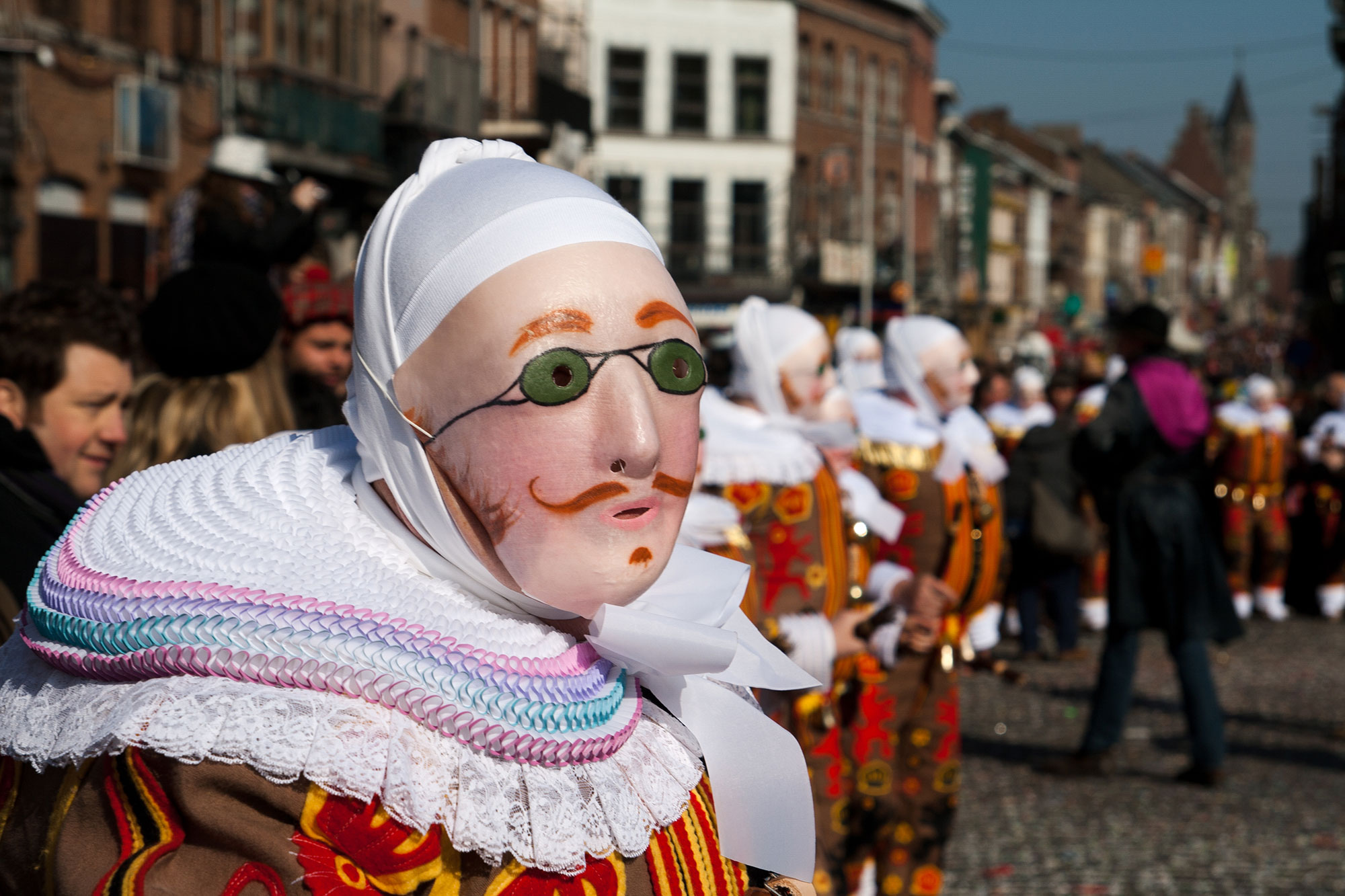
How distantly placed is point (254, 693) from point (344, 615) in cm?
12

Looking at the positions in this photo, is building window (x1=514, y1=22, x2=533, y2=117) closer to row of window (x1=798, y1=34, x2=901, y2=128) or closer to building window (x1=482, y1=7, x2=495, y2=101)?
building window (x1=482, y1=7, x2=495, y2=101)

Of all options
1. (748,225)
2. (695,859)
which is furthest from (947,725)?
(748,225)

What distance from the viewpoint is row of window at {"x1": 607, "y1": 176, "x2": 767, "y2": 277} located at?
112ft

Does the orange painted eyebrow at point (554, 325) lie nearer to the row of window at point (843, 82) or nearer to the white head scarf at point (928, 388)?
the white head scarf at point (928, 388)

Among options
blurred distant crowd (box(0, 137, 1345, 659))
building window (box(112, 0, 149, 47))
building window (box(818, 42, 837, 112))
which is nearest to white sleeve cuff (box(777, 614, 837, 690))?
blurred distant crowd (box(0, 137, 1345, 659))

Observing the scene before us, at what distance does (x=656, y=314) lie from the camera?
5.27 feet

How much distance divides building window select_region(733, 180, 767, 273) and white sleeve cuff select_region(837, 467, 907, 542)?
29.9 m

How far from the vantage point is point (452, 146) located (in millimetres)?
1705

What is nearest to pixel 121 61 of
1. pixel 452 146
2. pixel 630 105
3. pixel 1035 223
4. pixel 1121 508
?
pixel 1121 508

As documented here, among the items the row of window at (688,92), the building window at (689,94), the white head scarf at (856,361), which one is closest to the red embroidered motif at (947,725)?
the white head scarf at (856,361)

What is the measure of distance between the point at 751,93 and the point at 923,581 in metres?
33.9

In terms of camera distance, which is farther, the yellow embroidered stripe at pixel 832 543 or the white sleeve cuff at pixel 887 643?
the white sleeve cuff at pixel 887 643

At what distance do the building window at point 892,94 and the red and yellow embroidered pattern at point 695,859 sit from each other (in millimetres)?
43031

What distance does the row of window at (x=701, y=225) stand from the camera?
3406cm
